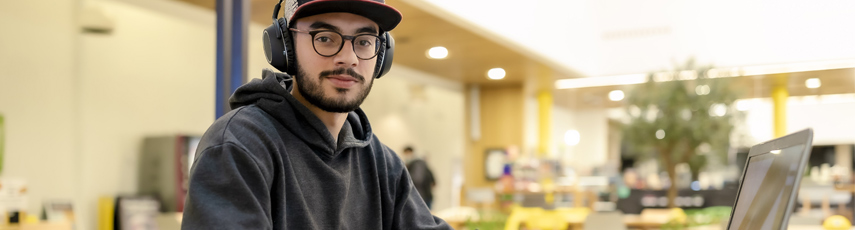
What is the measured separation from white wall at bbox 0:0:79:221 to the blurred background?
0.01 metres

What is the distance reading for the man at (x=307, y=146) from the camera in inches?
35.5

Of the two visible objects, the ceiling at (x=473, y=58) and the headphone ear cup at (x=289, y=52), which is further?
the ceiling at (x=473, y=58)

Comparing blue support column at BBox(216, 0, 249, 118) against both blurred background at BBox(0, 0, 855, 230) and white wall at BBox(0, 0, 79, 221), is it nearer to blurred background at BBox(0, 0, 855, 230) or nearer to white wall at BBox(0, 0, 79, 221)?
blurred background at BBox(0, 0, 855, 230)

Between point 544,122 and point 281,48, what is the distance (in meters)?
12.0

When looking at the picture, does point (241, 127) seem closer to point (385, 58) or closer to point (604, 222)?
point (385, 58)

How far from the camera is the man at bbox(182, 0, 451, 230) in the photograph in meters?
0.90

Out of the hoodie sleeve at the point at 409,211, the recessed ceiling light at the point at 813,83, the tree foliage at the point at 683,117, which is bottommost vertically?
the hoodie sleeve at the point at 409,211

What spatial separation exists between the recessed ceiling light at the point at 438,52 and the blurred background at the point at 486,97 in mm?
176

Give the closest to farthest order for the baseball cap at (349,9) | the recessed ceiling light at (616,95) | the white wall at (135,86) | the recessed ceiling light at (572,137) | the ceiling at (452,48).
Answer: the baseball cap at (349,9)
the white wall at (135,86)
the ceiling at (452,48)
the recessed ceiling light at (616,95)
the recessed ceiling light at (572,137)

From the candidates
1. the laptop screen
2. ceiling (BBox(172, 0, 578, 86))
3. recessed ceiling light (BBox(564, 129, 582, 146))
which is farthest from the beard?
recessed ceiling light (BBox(564, 129, 582, 146))

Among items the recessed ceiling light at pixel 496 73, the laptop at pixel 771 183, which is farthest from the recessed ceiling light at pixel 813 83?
the laptop at pixel 771 183

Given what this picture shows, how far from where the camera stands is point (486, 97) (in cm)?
1277

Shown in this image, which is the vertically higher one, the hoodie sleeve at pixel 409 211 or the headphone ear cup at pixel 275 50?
the headphone ear cup at pixel 275 50

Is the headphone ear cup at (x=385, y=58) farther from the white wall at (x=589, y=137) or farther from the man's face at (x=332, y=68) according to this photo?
the white wall at (x=589, y=137)
